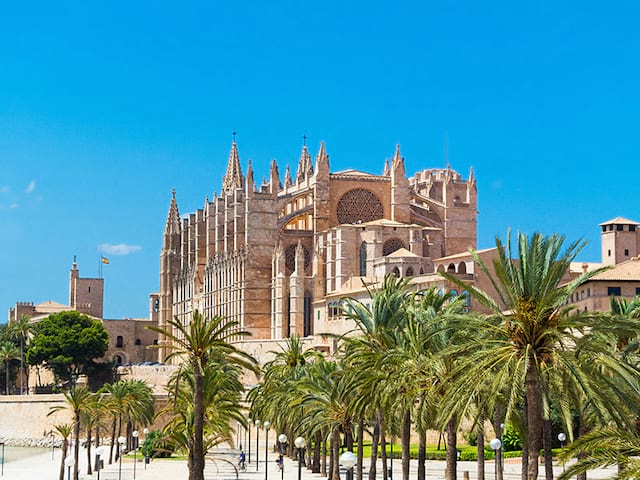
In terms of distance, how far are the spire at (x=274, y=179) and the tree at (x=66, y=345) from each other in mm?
19185

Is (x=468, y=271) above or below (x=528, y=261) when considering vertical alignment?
above

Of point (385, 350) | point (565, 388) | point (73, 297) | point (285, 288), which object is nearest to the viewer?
point (565, 388)

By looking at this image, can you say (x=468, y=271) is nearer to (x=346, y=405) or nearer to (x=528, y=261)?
(x=346, y=405)

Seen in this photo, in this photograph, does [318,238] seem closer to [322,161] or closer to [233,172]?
[322,161]

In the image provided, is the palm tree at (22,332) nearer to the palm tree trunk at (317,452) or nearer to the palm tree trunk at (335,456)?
the palm tree trunk at (317,452)

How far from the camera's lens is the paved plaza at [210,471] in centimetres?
4153

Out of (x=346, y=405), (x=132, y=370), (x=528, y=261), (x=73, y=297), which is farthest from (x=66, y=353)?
(x=528, y=261)

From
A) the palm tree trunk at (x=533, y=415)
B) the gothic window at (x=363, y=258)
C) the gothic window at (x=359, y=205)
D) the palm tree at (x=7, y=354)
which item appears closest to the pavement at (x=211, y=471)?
the gothic window at (x=363, y=258)

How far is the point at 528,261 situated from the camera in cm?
1969

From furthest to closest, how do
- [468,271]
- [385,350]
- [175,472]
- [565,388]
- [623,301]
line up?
[468,271], [175,472], [623,301], [385,350], [565,388]

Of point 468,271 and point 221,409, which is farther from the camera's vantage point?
point 468,271

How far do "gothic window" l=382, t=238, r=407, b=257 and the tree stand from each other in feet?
101

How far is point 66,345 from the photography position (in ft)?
303

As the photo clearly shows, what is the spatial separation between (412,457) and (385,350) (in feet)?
70.1
